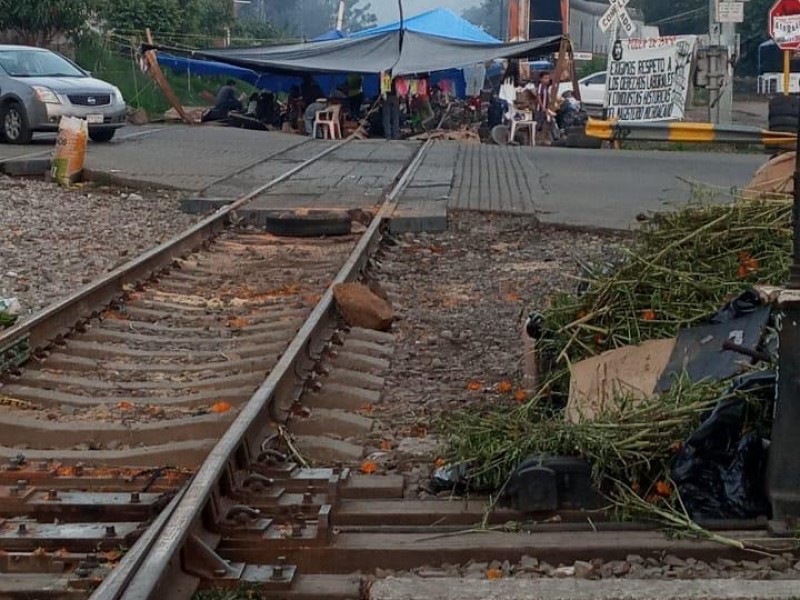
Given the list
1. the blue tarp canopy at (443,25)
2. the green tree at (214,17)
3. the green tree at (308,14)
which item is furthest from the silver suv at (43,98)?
the green tree at (308,14)

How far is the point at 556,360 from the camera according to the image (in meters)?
5.57

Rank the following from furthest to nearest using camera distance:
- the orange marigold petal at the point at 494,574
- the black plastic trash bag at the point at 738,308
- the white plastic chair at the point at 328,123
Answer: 1. the white plastic chair at the point at 328,123
2. the black plastic trash bag at the point at 738,308
3. the orange marigold petal at the point at 494,574

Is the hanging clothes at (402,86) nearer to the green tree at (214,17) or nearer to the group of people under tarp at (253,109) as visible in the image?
the group of people under tarp at (253,109)

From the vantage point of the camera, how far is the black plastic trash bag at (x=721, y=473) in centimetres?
418

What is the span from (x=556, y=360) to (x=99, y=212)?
8.96 metres

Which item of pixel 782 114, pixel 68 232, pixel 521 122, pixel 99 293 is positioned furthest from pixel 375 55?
pixel 99 293

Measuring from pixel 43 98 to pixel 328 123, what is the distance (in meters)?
11.0

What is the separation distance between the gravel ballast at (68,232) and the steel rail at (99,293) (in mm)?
328

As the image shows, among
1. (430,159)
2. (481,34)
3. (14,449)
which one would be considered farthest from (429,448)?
(481,34)

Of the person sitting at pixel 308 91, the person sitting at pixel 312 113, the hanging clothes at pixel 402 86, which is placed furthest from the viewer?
the person sitting at pixel 308 91

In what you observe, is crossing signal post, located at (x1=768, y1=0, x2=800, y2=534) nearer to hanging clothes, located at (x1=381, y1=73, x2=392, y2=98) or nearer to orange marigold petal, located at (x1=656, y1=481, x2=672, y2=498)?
orange marigold petal, located at (x1=656, y1=481, x2=672, y2=498)

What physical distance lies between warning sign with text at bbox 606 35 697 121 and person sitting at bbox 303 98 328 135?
10014 mm

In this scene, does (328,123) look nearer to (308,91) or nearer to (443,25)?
(308,91)

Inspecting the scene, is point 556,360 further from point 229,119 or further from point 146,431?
point 229,119
